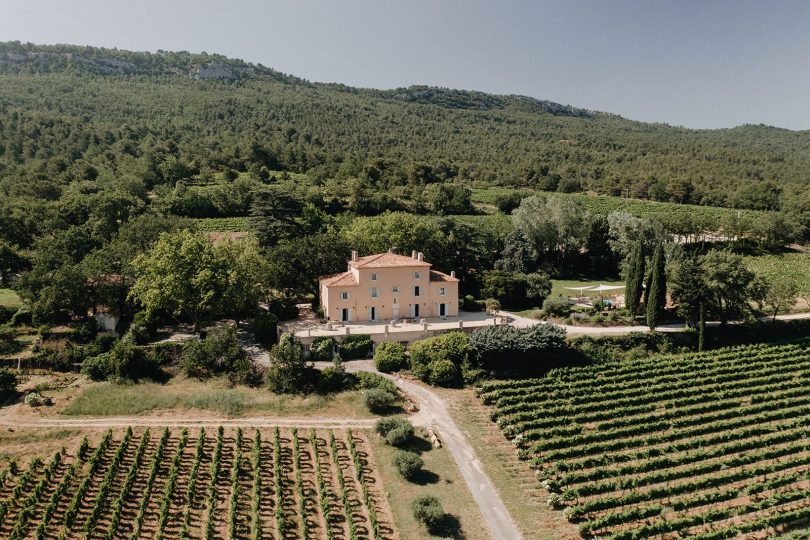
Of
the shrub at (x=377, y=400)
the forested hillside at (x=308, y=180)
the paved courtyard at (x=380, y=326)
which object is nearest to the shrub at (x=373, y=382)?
the shrub at (x=377, y=400)

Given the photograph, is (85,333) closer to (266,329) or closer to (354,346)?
(266,329)

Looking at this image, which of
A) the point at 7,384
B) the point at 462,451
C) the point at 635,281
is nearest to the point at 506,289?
the point at 635,281

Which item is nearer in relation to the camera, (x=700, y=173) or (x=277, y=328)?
(x=277, y=328)

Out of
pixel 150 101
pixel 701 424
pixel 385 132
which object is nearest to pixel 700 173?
pixel 385 132

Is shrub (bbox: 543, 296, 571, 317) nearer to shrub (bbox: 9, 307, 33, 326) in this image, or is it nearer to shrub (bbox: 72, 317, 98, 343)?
shrub (bbox: 72, 317, 98, 343)

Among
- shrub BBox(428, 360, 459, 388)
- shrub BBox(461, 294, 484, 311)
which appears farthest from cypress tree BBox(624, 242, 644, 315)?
shrub BBox(428, 360, 459, 388)

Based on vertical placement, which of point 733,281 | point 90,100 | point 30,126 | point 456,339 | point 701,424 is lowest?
point 701,424

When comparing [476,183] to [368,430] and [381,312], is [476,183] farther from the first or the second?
[368,430]
